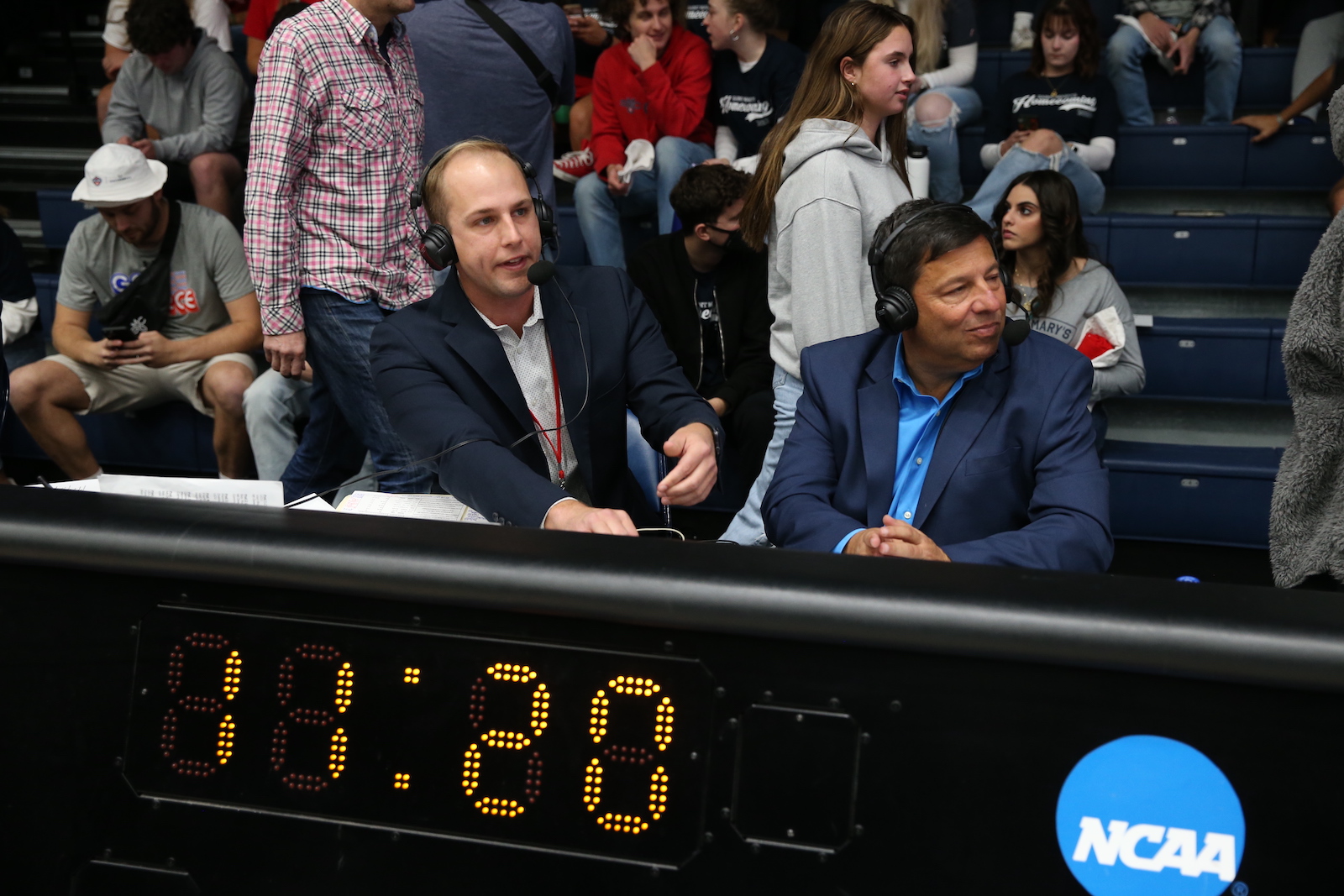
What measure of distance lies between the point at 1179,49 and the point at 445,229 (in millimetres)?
3838

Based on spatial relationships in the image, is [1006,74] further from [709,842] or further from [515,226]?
[709,842]

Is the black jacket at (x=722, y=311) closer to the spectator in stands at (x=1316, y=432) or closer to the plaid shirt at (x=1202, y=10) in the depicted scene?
the spectator in stands at (x=1316, y=432)

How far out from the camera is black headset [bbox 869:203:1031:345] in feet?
5.45

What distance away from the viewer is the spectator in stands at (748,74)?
3920 mm

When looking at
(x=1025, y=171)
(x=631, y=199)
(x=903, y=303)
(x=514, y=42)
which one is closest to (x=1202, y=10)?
(x=1025, y=171)

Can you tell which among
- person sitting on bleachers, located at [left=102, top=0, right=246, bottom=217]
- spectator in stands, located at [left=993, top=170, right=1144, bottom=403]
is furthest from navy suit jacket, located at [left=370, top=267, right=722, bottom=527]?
person sitting on bleachers, located at [left=102, top=0, right=246, bottom=217]

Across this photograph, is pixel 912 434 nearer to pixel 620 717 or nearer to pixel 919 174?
pixel 620 717

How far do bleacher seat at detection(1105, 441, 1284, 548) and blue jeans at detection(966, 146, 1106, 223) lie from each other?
0.86m

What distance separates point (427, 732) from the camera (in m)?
1.03

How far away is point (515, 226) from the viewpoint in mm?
1847

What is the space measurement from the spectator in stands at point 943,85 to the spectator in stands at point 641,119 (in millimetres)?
798

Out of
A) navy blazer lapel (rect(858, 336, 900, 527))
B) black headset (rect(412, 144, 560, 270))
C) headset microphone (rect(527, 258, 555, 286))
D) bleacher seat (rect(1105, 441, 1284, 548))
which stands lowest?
bleacher seat (rect(1105, 441, 1284, 548))

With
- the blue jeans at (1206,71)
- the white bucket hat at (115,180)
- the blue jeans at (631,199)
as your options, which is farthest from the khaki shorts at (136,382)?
the blue jeans at (1206,71)

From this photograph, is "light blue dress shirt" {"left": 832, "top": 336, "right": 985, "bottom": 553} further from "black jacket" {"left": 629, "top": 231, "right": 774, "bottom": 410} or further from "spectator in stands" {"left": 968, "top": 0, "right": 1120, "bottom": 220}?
"spectator in stands" {"left": 968, "top": 0, "right": 1120, "bottom": 220}
